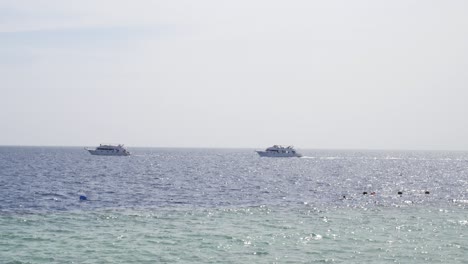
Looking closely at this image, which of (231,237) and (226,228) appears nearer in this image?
(231,237)

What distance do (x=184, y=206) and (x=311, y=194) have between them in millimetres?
26365

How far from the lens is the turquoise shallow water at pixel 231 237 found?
3394 cm

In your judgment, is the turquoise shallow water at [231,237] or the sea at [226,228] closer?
the turquoise shallow water at [231,237]

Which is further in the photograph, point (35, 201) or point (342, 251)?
point (35, 201)

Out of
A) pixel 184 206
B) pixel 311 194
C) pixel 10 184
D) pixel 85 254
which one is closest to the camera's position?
pixel 85 254

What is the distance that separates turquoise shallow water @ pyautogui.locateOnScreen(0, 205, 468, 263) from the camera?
33938mm

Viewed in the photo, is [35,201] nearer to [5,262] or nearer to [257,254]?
[5,262]

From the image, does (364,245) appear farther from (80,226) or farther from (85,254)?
(80,226)

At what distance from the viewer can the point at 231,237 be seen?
40.4 meters

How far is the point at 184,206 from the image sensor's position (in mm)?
60312

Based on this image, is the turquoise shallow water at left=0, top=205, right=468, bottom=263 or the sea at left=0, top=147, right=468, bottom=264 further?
the sea at left=0, top=147, right=468, bottom=264

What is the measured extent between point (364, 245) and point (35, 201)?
1614 inches

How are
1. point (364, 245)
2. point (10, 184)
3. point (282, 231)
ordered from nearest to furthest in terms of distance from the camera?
point (364, 245) < point (282, 231) < point (10, 184)

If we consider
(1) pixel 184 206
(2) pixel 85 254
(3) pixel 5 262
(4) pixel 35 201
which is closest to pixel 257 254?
(2) pixel 85 254
